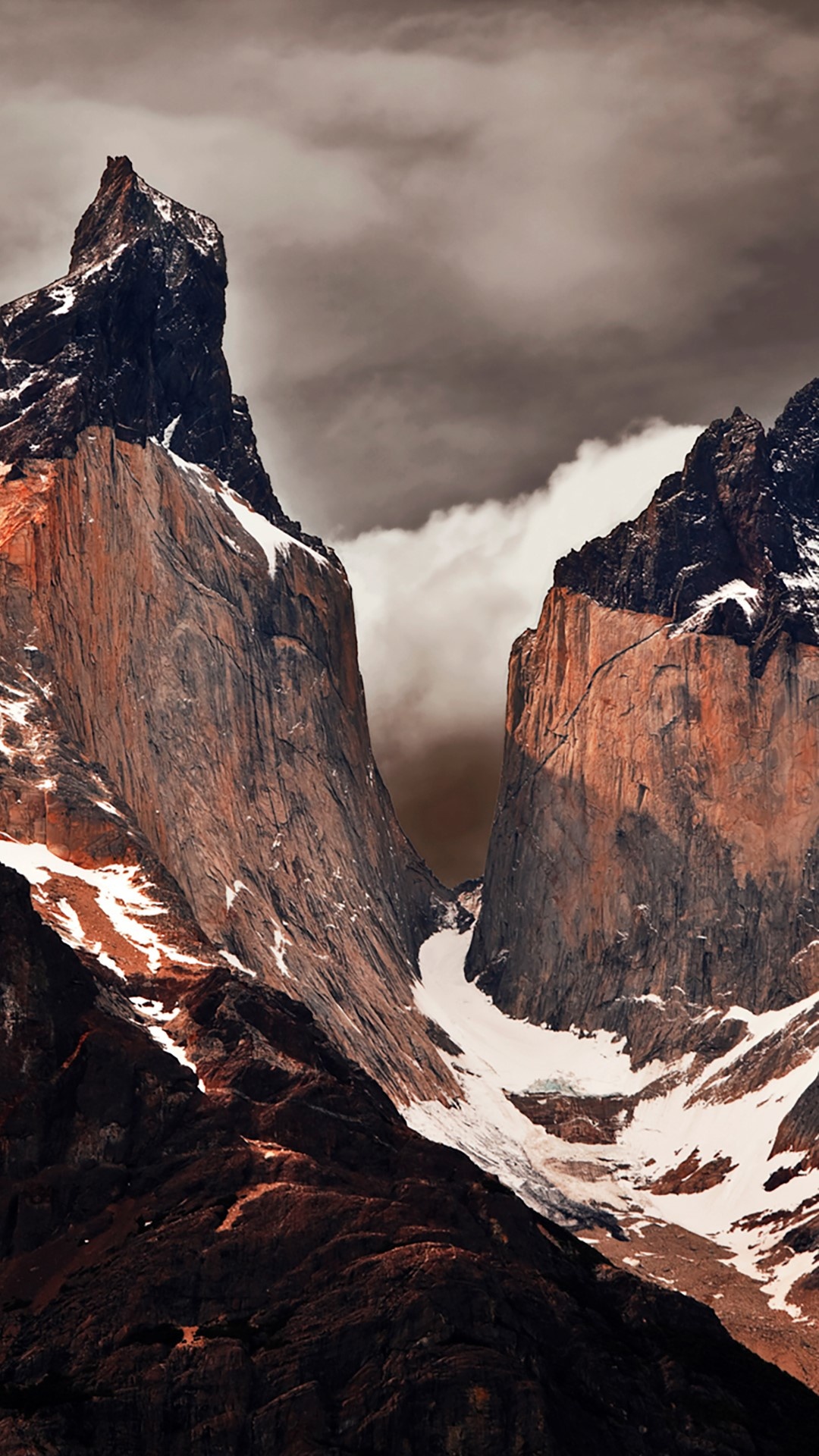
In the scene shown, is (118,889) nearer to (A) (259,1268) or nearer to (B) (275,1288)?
(A) (259,1268)

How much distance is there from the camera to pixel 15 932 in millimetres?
127562

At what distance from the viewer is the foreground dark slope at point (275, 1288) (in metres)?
106

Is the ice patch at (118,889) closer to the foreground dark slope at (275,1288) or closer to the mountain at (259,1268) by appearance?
the mountain at (259,1268)

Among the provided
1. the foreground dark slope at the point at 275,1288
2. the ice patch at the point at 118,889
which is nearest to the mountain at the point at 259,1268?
the foreground dark slope at the point at 275,1288

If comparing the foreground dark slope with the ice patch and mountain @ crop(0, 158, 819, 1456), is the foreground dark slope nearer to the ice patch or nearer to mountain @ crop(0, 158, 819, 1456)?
mountain @ crop(0, 158, 819, 1456)

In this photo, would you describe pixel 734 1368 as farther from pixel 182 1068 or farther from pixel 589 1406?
pixel 182 1068

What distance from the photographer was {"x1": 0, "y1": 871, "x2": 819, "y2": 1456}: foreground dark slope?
Result: 348 feet

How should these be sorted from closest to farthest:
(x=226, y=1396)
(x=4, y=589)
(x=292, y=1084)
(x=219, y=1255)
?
(x=226, y=1396)
(x=219, y=1255)
(x=292, y=1084)
(x=4, y=589)

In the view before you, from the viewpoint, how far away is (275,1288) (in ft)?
371

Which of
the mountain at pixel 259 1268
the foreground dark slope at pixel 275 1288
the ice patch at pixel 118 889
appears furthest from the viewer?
the ice patch at pixel 118 889

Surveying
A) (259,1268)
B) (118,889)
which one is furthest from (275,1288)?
(118,889)

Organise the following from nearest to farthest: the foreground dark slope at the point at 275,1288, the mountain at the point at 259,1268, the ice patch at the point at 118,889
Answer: the foreground dark slope at the point at 275,1288, the mountain at the point at 259,1268, the ice patch at the point at 118,889

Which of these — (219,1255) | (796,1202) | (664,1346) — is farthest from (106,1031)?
(796,1202)

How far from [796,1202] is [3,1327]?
102566 millimetres
